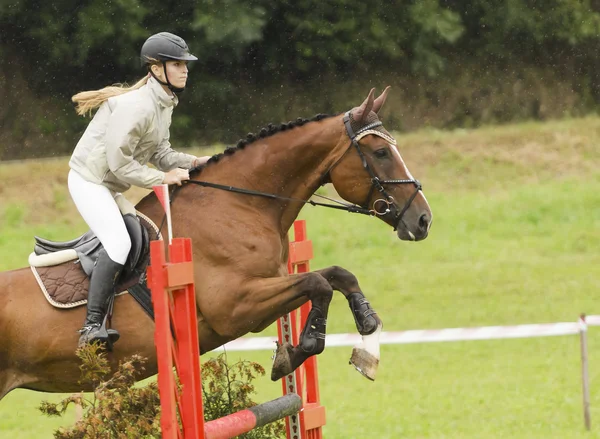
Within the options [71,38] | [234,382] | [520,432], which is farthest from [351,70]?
[234,382]

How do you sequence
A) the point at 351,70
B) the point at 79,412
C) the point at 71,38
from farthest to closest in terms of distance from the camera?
the point at 351,70
the point at 71,38
the point at 79,412

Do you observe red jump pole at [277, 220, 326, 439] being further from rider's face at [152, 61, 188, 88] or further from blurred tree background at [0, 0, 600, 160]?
blurred tree background at [0, 0, 600, 160]

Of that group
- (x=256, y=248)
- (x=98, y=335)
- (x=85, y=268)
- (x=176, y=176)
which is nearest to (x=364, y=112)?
(x=256, y=248)

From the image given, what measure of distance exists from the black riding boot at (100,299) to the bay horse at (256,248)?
10 centimetres

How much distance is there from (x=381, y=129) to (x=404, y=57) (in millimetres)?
19961

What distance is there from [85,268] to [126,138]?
2.28 feet

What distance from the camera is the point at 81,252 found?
5.39 m

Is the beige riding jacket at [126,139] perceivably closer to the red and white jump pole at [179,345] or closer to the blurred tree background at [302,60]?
the red and white jump pole at [179,345]

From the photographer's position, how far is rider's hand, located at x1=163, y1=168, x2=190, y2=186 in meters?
5.42

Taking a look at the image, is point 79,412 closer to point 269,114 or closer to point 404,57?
point 269,114

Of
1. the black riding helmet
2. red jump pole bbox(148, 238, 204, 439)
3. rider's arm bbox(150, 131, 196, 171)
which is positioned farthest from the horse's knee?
the black riding helmet

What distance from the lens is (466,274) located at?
15383 mm

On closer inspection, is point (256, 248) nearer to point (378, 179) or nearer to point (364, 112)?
point (378, 179)

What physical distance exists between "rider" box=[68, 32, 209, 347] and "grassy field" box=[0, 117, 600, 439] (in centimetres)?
295
